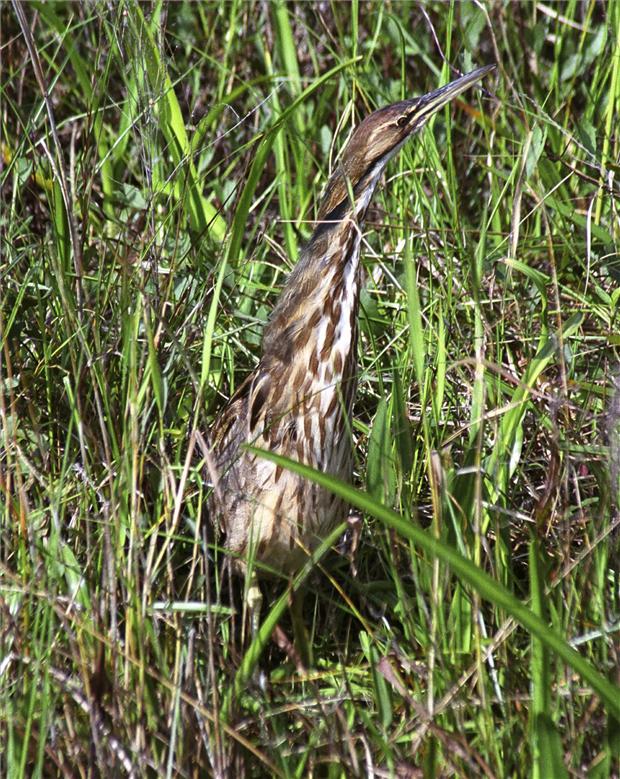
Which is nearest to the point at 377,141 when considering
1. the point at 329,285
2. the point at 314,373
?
the point at 329,285

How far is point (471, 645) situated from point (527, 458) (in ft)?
2.03

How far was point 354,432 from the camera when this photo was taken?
8.74 feet

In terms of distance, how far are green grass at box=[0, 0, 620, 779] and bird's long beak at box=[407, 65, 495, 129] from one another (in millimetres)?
215

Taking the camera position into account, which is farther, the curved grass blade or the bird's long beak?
the bird's long beak

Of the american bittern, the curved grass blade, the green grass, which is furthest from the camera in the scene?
the american bittern

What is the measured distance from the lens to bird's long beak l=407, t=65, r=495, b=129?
238 centimetres

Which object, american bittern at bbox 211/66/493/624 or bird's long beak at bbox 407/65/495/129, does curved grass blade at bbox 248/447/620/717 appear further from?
bird's long beak at bbox 407/65/495/129

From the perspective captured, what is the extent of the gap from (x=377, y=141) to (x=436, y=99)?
6.0 inches

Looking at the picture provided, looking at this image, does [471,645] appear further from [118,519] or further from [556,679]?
[118,519]

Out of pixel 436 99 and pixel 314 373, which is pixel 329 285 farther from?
Answer: pixel 436 99

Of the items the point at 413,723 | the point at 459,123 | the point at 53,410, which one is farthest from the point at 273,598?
the point at 459,123

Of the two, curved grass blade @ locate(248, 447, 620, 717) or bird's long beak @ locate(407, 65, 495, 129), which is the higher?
bird's long beak @ locate(407, 65, 495, 129)

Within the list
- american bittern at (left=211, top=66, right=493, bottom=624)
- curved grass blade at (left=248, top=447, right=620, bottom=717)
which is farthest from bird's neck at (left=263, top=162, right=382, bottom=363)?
curved grass blade at (left=248, top=447, right=620, bottom=717)

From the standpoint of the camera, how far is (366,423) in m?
2.79
